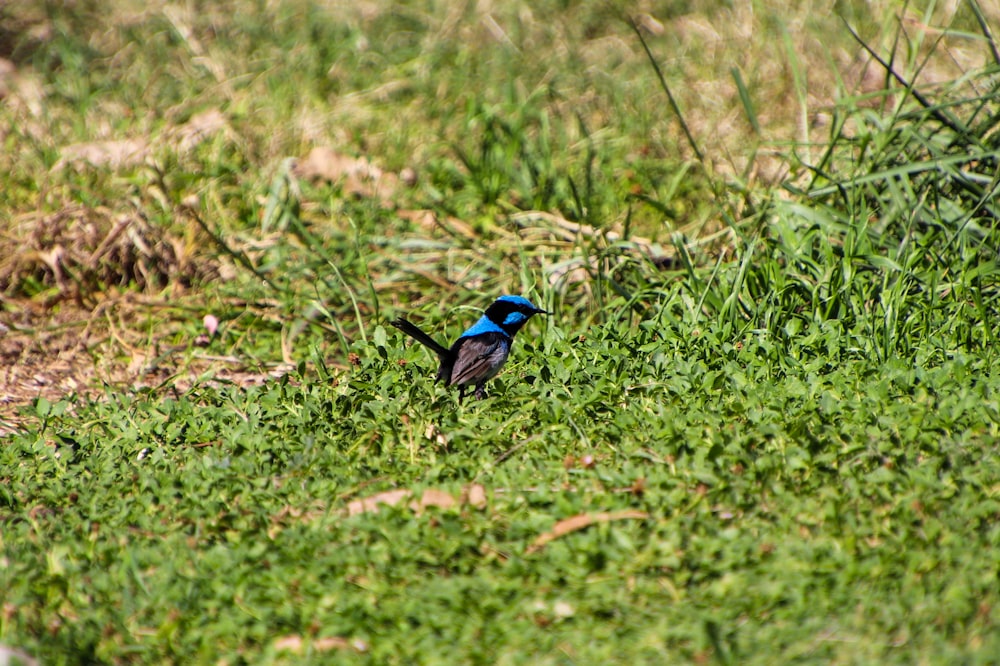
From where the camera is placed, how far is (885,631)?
10.2 ft

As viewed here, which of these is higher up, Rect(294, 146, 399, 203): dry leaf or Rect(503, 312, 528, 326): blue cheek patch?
Rect(294, 146, 399, 203): dry leaf

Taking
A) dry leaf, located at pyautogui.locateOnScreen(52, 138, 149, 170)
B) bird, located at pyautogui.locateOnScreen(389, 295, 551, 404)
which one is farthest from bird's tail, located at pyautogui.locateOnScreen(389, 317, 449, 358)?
dry leaf, located at pyautogui.locateOnScreen(52, 138, 149, 170)

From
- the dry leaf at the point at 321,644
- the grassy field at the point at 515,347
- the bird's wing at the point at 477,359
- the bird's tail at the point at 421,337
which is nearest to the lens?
the dry leaf at the point at 321,644

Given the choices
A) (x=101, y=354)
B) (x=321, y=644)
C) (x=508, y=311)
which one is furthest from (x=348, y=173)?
(x=321, y=644)

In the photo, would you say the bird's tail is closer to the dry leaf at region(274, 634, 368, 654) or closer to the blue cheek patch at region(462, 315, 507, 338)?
the blue cheek patch at region(462, 315, 507, 338)

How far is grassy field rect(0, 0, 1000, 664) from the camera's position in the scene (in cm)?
332

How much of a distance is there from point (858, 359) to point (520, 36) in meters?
4.76

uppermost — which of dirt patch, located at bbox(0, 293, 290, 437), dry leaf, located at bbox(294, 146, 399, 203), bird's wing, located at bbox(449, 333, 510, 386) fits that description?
dry leaf, located at bbox(294, 146, 399, 203)

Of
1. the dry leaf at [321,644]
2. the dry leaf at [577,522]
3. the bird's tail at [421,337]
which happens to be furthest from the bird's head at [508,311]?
the dry leaf at [321,644]

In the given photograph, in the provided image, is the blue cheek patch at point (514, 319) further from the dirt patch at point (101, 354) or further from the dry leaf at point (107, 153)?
the dry leaf at point (107, 153)

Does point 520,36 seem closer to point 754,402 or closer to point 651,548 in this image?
point 754,402

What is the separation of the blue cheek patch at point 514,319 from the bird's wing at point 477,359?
0.23 m

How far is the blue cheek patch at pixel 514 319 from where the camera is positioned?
5250 mm

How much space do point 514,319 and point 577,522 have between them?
180 centimetres
